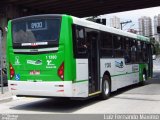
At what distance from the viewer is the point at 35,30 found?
12305mm

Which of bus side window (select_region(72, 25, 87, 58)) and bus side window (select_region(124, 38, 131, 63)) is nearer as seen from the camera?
bus side window (select_region(72, 25, 87, 58))

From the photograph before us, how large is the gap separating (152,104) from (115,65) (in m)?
3.53

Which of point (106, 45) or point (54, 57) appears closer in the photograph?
point (54, 57)

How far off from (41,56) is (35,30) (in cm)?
93

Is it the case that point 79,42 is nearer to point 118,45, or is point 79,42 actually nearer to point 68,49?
point 68,49

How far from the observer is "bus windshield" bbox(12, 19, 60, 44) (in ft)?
39.2

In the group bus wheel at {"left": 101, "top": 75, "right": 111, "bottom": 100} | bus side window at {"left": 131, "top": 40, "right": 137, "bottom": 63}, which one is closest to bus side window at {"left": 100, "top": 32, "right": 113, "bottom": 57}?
bus wheel at {"left": 101, "top": 75, "right": 111, "bottom": 100}

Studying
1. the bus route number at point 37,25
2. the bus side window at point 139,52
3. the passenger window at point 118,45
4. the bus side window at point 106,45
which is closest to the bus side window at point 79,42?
the bus route number at point 37,25

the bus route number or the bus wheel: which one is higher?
the bus route number

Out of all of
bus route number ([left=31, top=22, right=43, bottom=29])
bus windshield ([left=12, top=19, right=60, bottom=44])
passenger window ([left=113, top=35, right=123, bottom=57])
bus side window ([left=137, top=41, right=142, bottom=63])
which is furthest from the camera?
bus side window ([left=137, top=41, right=142, bottom=63])

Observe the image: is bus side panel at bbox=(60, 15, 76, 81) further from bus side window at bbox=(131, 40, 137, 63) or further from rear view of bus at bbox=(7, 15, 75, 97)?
bus side window at bbox=(131, 40, 137, 63)

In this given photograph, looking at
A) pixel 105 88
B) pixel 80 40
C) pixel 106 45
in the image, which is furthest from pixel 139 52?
pixel 80 40

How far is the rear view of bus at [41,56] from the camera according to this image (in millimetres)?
11641

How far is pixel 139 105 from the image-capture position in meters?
12.8
